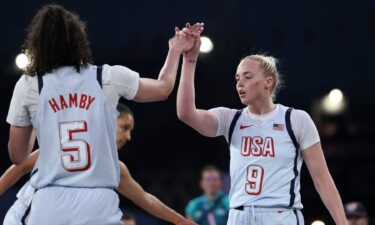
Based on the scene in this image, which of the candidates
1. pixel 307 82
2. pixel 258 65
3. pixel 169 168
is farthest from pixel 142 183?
pixel 258 65

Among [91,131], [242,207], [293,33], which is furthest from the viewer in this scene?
[293,33]

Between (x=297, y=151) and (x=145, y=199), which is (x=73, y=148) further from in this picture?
(x=145, y=199)

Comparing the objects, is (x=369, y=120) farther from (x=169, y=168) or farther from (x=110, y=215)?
(x=110, y=215)

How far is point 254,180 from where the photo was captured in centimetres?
483

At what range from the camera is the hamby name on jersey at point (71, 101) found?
154 inches

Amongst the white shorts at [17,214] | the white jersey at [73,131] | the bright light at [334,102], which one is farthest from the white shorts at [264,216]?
the bright light at [334,102]

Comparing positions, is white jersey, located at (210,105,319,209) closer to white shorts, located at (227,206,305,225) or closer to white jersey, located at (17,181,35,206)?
white shorts, located at (227,206,305,225)

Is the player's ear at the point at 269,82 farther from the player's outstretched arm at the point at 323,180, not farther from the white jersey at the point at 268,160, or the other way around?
the player's outstretched arm at the point at 323,180

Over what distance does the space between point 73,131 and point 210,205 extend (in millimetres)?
5843

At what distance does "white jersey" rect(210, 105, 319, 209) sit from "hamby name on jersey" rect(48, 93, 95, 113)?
125 centimetres

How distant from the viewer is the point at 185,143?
12406 millimetres

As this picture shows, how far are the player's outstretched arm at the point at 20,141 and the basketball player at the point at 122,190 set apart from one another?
71 cm

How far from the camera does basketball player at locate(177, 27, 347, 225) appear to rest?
480cm

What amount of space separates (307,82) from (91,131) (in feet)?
28.6
